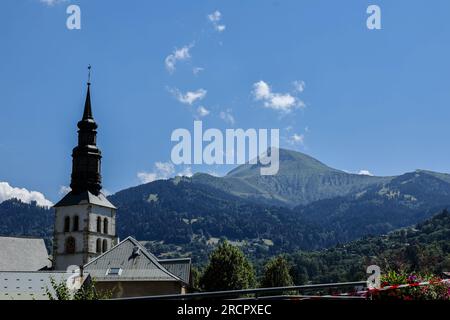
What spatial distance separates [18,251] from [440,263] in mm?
134873

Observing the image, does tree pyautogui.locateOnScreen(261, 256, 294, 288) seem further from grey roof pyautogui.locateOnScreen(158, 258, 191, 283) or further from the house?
the house

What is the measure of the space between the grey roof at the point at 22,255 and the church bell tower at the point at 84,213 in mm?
6536

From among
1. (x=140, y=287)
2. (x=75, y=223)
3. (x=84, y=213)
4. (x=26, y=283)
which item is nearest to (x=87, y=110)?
(x=84, y=213)

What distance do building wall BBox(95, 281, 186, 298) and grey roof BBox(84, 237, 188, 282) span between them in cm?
41

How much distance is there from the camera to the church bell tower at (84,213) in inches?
3179

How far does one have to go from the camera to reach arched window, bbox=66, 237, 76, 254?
81069 mm

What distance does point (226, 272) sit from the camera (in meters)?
81.1

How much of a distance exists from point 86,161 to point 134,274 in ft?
75.7

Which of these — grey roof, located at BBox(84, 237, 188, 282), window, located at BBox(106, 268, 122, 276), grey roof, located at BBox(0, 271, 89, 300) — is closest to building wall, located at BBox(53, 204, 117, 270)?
grey roof, located at BBox(84, 237, 188, 282)

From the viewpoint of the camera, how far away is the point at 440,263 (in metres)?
186

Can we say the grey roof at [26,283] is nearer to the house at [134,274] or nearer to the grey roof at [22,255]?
the house at [134,274]
